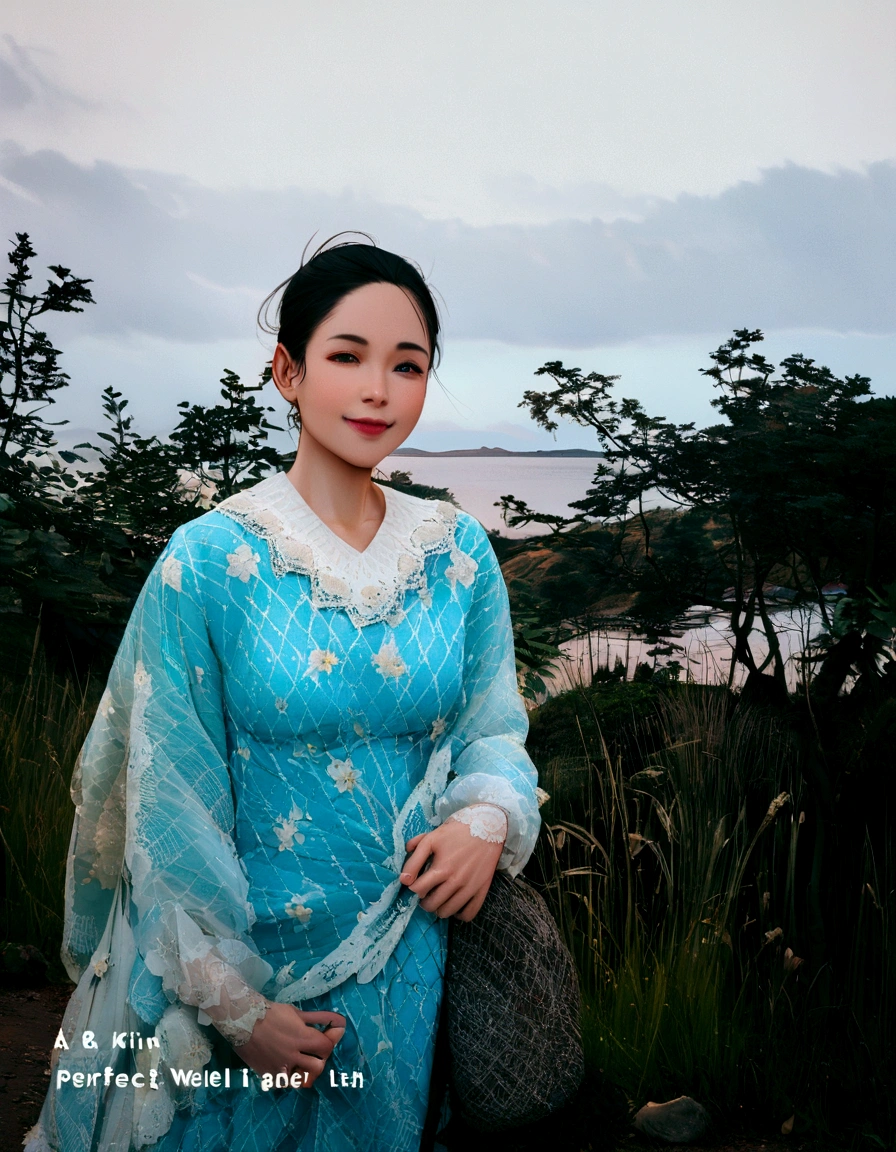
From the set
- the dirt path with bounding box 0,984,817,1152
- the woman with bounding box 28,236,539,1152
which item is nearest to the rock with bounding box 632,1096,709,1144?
the dirt path with bounding box 0,984,817,1152

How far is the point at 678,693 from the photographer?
136 inches

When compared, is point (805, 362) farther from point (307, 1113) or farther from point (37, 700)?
point (307, 1113)

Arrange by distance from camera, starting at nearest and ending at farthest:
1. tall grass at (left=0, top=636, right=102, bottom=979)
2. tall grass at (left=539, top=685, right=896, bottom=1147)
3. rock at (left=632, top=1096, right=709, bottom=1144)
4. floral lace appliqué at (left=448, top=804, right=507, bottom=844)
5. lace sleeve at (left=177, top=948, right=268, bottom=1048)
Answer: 1. lace sleeve at (left=177, top=948, right=268, bottom=1048)
2. floral lace appliqué at (left=448, top=804, right=507, bottom=844)
3. rock at (left=632, top=1096, right=709, bottom=1144)
4. tall grass at (left=539, top=685, right=896, bottom=1147)
5. tall grass at (left=0, top=636, right=102, bottom=979)

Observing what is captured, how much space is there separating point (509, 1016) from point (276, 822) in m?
0.34

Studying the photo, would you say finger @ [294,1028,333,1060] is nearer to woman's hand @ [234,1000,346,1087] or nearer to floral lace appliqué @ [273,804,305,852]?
woman's hand @ [234,1000,346,1087]

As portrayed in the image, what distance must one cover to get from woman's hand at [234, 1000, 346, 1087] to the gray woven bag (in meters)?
0.15

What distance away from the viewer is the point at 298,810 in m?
1.19

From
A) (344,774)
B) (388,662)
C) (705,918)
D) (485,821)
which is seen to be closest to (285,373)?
(388,662)

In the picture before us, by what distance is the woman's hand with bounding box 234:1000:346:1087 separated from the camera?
107 centimetres

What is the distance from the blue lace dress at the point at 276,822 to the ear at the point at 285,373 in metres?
0.17

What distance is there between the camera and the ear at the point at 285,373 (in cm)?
131

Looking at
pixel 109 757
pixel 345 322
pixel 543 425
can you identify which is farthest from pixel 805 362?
pixel 109 757

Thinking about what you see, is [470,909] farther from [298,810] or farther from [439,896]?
[298,810]

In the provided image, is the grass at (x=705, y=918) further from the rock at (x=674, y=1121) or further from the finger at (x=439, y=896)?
the finger at (x=439, y=896)
